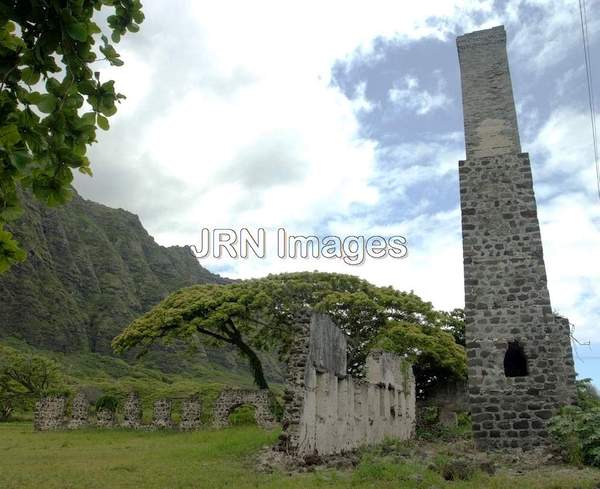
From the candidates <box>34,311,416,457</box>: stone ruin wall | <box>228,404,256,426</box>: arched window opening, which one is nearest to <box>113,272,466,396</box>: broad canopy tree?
<box>228,404,256,426</box>: arched window opening

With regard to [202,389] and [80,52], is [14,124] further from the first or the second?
[202,389]

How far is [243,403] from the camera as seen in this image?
22.2 metres

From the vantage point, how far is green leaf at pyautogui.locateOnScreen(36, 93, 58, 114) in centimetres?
298

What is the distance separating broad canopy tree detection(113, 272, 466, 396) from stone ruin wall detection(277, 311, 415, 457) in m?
6.77

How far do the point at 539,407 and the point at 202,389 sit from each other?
64.2 feet

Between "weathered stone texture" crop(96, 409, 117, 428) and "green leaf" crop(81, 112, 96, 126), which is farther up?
"green leaf" crop(81, 112, 96, 126)

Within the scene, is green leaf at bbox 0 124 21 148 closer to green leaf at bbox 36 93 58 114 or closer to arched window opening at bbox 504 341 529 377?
green leaf at bbox 36 93 58 114

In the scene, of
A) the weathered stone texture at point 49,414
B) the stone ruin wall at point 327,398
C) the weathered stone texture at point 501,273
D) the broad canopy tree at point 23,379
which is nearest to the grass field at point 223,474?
the stone ruin wall at point 327,398

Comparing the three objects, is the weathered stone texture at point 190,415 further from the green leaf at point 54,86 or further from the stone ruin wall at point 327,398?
the green leaf at point 54,86

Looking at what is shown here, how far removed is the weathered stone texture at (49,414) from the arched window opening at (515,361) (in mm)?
19030

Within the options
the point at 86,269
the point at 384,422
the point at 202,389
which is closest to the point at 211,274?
the point at 86,269

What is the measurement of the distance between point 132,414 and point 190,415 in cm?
286

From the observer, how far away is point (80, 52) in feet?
10.5

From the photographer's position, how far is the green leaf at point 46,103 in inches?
117
